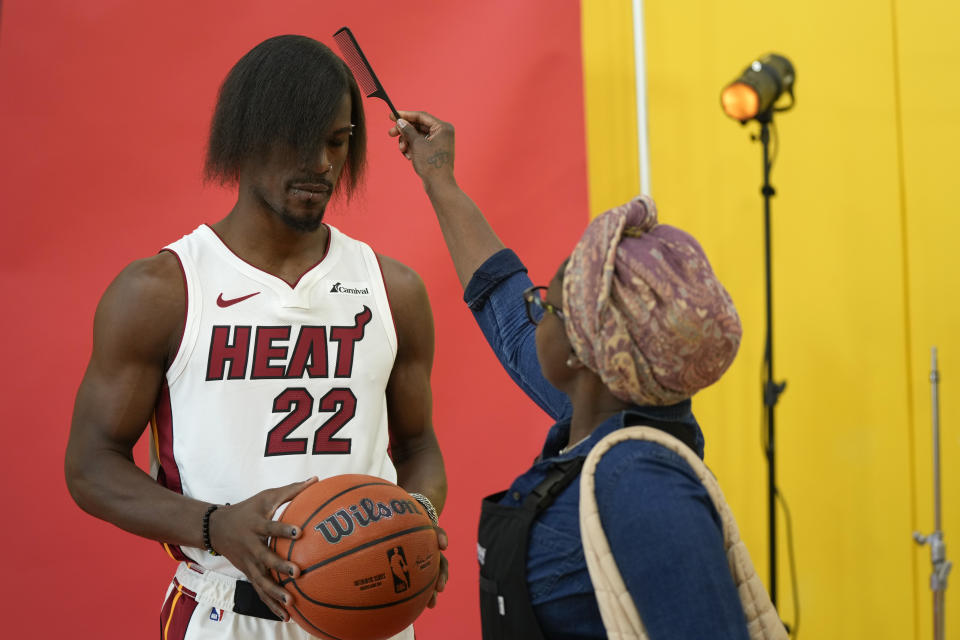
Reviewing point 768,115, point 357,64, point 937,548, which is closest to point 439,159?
point 357,64

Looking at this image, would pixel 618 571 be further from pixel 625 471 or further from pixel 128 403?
pixel 128 403

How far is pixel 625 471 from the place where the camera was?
0.96 metres

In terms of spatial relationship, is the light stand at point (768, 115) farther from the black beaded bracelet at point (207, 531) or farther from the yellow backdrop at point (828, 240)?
the black beaded bracelet at point (207, 531)

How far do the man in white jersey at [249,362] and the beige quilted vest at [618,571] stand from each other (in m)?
0.55

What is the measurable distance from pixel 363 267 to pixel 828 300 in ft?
5.56

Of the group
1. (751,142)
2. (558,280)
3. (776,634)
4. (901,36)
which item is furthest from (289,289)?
(901,36)

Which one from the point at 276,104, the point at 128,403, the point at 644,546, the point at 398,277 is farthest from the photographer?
the point at 398,277

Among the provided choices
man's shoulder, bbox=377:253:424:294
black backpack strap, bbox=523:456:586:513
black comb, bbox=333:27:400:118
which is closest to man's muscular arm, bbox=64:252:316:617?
man's shoulder, bbox=377:253:424:294

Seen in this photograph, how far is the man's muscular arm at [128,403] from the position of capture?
1.48 metres

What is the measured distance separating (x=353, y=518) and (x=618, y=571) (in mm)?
484

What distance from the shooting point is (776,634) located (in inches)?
39.7

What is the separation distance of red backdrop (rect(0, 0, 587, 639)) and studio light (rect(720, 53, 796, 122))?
511 millimetres

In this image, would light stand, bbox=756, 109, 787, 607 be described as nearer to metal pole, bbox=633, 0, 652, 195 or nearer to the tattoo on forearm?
metal pole, bbox=633, 0, 652, 195

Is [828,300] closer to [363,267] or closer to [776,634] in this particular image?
→ [363,267]
